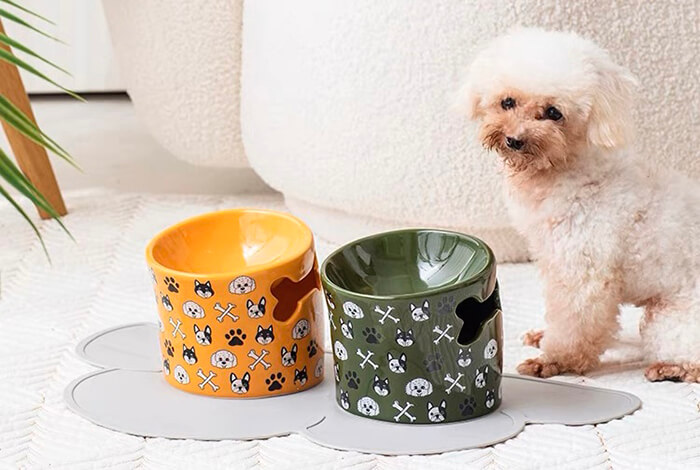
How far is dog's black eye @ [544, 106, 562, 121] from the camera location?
931 mm

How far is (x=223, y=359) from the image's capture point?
946mm

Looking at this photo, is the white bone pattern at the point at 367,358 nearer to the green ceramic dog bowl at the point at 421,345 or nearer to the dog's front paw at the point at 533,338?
the green ceramic dog bowl at the point at 421,345

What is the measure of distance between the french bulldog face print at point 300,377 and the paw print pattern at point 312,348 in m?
0.01

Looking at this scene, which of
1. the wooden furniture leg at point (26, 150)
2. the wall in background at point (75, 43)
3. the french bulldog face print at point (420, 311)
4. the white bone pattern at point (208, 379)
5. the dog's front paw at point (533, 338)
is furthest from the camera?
the wall in background at point (75, 43)

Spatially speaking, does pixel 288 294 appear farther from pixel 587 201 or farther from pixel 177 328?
pixel 587 201

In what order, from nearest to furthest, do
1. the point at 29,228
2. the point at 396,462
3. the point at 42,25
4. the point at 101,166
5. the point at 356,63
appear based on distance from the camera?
the point at 396,462 < the point at 356,63 < the point at 29,228 < the point at 101,166 < the point at 42,25

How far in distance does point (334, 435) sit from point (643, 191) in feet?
1.10

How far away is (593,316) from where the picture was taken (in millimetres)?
971

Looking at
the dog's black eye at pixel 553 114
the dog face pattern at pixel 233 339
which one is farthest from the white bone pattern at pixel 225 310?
the dog's black eye at pixel 553 114

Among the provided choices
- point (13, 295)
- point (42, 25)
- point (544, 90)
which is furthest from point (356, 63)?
point (42, 25)

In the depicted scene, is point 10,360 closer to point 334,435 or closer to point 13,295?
point 13,295

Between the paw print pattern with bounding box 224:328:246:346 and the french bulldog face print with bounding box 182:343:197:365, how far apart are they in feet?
0.12

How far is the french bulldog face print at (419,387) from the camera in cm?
88

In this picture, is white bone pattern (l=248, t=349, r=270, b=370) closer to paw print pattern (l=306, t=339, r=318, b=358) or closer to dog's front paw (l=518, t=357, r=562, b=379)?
paw print pattern (l=306, t=339, r=318, b=358)
